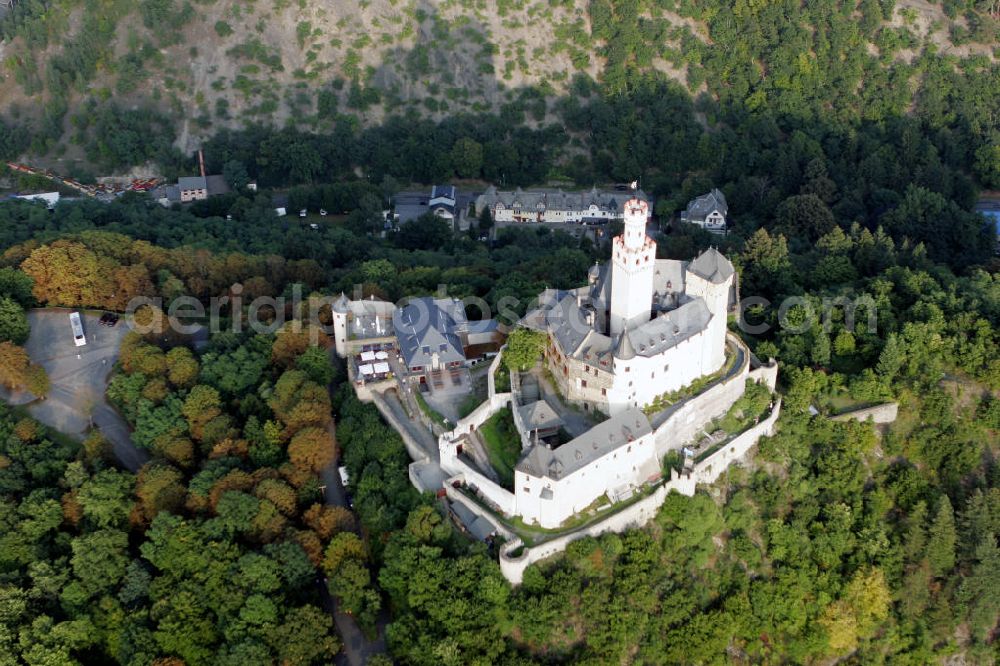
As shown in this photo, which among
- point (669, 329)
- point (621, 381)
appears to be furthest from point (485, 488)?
point (669, 329)

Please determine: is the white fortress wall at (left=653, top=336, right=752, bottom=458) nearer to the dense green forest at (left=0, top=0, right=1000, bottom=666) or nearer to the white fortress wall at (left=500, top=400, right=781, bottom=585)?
the white fortress wall at (left=500, top=400, right=781, bottom=585)

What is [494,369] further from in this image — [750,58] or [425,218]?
[750,58]

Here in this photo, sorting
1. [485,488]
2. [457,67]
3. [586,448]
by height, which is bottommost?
[485,488]

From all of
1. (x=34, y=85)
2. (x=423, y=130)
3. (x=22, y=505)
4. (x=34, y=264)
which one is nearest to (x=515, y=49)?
(x=423, y=130)

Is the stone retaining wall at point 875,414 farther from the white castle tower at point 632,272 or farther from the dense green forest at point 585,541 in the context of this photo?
the white castle tower at point 632,272

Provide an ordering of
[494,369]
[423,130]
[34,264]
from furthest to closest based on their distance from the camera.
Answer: [423,130] < [34,264] < [494,369]

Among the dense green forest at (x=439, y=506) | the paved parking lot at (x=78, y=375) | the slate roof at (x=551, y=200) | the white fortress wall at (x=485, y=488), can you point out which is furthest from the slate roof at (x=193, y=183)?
the white fortress wall at (x=485, y=488)

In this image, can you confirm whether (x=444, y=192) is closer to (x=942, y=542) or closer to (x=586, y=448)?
(x=586, y=448)
